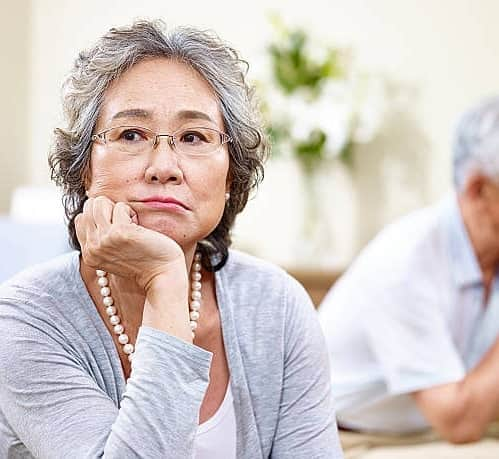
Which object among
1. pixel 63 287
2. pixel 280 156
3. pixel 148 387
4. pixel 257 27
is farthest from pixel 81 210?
pixel 257 27

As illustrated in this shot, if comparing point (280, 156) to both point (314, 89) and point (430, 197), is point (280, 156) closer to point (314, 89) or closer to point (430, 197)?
point (314, 89)

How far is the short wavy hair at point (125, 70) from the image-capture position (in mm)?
1448

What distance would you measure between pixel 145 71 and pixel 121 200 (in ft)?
0.61

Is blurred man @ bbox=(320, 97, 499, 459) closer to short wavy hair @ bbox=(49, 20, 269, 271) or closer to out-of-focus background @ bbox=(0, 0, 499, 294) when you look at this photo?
short wavy hair @ bbox=(49, 20, 269, 271)

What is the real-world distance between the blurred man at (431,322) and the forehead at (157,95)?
961 mm

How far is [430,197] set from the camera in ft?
11.9

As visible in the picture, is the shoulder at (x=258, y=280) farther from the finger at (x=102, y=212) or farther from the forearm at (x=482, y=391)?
the forearm at (x=482, y=391)

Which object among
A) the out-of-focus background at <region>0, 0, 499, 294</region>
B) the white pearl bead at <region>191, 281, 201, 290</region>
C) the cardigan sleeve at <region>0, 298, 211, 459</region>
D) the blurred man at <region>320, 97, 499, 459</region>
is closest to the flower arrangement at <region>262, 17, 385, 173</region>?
the out-of-focus background at <region>0, 0, 499, 294</region>

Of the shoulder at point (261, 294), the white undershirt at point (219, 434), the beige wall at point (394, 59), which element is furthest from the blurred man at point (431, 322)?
the beige wall at point (394, 59)

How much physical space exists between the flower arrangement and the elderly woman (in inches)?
77.7

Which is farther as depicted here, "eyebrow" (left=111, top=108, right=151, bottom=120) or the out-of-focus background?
the out-of-focus background

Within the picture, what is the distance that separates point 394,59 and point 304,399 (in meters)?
2.26

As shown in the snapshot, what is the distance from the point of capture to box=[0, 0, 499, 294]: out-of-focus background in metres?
3.54

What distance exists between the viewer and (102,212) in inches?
55.2
